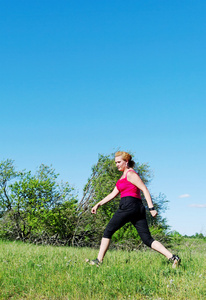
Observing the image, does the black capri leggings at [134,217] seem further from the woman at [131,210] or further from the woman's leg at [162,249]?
the woman's leg at [162,249]

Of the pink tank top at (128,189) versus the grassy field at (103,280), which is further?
the pink tank top at (128,189)

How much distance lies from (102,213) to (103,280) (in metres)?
6.98

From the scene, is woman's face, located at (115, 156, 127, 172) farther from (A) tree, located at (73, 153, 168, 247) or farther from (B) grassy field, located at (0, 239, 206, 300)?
(A) tree, located at (73, 153, 168, 247)

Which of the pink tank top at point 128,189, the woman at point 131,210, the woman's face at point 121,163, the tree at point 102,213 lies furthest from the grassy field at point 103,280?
Result: the tree at point 102,213

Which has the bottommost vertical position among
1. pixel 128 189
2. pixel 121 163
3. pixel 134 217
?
pixel 134 217

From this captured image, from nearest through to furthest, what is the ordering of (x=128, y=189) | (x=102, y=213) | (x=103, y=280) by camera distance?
(x=103, y=280), (x=128, y=189), (x=102, y=213)

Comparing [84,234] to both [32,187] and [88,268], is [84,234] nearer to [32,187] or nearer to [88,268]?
[32,187]

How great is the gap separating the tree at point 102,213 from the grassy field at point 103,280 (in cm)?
503

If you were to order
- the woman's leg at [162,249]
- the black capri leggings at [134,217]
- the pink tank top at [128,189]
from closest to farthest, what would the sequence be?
the woman's leg at [162,249], the black capri leggings at [134,217], the pink tank top at [128,189]

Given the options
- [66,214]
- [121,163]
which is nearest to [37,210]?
[66,214]

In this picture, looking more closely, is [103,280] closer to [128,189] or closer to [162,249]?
[162,249]

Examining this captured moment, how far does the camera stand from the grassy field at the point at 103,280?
5262 mm

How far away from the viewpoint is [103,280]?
568cm

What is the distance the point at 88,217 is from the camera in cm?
1281
